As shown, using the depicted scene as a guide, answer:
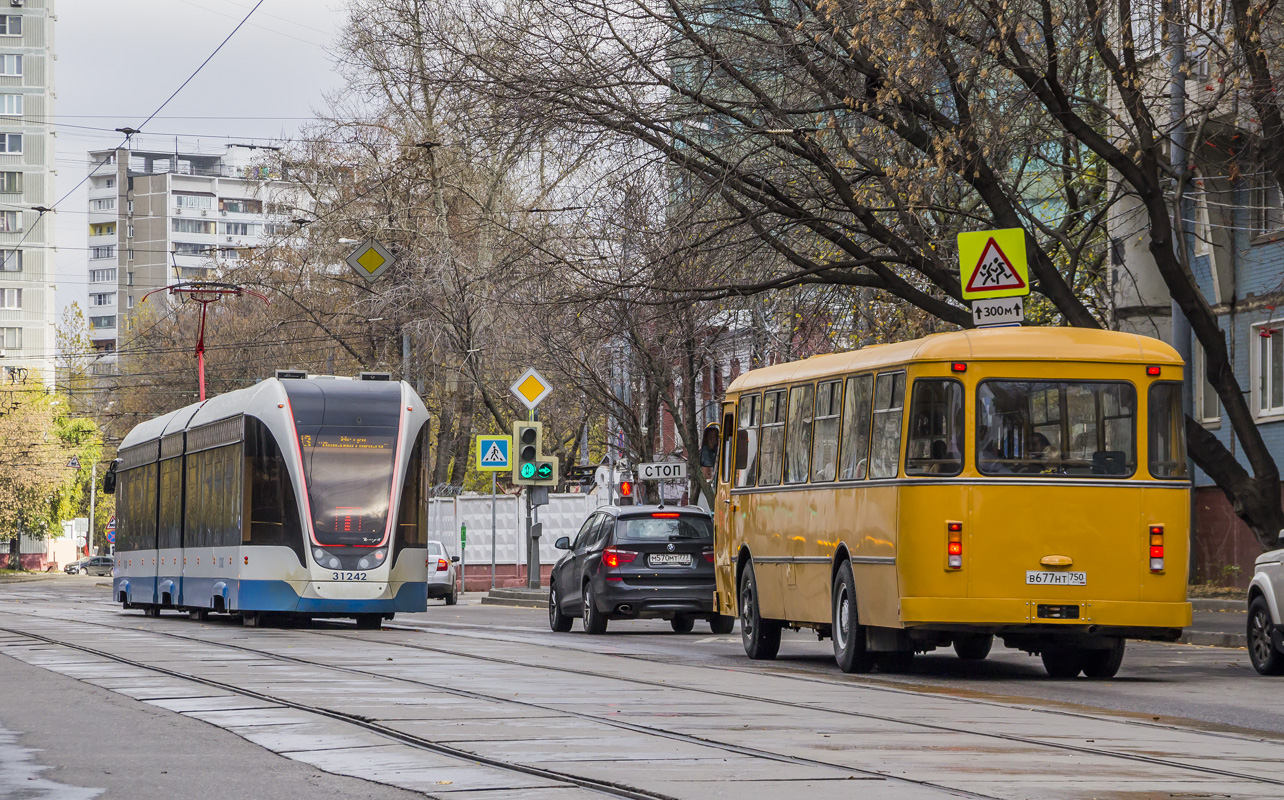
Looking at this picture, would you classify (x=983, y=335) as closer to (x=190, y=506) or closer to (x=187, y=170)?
(x=190, y=506)

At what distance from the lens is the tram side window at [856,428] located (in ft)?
54.4

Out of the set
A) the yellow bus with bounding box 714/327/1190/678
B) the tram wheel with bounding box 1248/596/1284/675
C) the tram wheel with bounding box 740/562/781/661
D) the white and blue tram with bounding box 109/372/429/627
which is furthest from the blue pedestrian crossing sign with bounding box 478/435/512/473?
the tram wheel with bounding box 1248/596/1284/675

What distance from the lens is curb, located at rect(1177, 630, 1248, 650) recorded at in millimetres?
20484

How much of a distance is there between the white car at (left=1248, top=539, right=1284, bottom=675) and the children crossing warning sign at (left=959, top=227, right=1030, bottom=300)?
10.7ft

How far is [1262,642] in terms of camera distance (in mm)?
16812

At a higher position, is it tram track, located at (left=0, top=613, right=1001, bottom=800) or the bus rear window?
the bus rear window

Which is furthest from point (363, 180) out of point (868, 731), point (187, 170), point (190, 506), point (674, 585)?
point (187, 170)

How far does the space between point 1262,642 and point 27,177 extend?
11083 centimetres

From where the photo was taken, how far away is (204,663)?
17.0 metres

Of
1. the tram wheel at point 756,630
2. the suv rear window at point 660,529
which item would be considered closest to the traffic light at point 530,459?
the suv rear window at point 660,529

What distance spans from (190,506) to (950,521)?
53.4 ft

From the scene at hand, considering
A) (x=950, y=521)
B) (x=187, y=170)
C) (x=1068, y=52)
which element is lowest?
(x=950, y=521)

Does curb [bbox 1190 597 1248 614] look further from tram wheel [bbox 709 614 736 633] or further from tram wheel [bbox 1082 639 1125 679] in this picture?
tram wheel [bbox 1082 639 1125 679]

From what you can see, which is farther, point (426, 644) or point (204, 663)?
point (426, 644)
